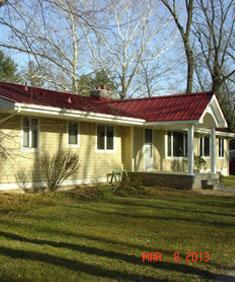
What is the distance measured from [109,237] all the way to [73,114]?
8291 millimetres

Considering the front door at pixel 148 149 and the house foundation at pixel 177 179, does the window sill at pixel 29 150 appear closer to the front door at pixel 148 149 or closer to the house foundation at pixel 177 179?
the house foundation at pixel 177 179

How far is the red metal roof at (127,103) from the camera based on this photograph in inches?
634

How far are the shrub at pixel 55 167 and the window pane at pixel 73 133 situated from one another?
1084 millimetres

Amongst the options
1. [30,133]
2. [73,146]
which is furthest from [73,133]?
[30,133]

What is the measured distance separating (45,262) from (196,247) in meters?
2.83

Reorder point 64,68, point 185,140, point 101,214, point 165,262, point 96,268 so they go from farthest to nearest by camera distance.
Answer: point 185,140 < point 101,214 < point 64,68 < point 165,262 < point 96,268

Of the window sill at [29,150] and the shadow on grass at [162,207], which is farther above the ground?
the window sill at [29,150]

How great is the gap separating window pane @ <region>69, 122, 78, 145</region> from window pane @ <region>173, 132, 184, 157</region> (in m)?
8.13

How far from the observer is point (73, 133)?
1831 centimetres

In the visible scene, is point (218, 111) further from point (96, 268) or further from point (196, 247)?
point (96, 268)

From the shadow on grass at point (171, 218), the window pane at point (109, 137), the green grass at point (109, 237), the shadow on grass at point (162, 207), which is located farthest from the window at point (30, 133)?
the shadow on grass at point (171, 218)

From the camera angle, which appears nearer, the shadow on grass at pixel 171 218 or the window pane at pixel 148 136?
the shadow on grass at pixel 171 218

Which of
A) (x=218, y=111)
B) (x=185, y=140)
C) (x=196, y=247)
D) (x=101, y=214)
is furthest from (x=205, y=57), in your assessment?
(x=196, y=247)

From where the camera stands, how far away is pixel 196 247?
8.28 metres
